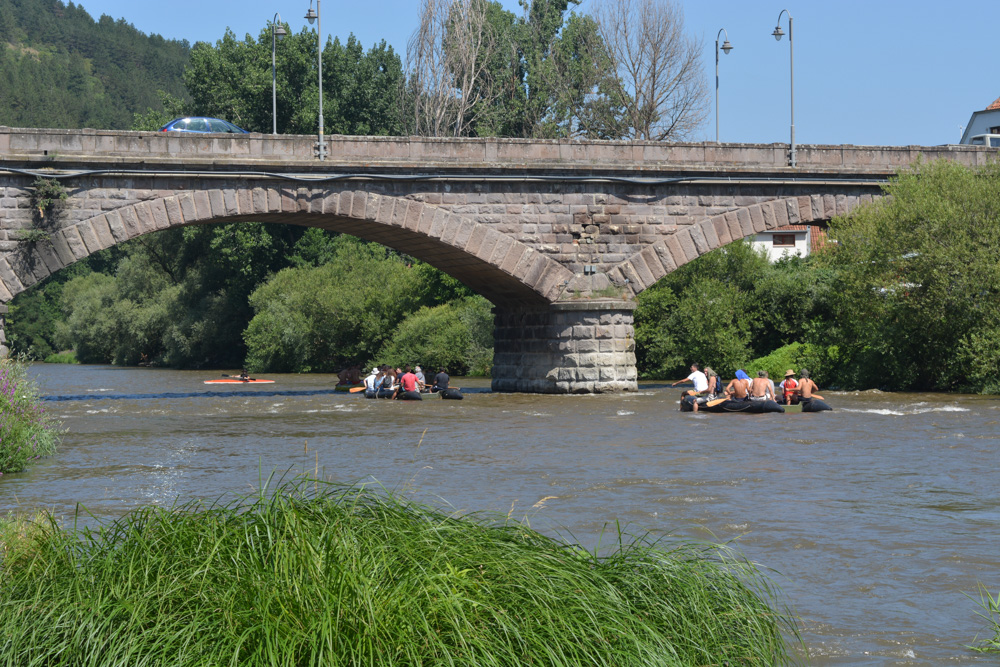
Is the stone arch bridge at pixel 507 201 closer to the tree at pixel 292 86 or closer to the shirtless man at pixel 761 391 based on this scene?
the shirtless man at pixel 761 391

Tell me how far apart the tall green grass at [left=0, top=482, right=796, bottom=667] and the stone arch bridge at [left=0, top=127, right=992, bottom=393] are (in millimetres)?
16733

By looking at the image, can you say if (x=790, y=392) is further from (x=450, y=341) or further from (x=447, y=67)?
(x=447, y=67)

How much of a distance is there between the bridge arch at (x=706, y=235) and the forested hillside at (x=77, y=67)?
78.1 metres

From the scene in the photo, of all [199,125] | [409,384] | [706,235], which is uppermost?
[199,125]

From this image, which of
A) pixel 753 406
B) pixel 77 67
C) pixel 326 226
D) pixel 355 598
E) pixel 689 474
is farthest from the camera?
pixel 77 67

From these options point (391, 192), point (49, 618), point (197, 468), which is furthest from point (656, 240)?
point (49, 618)

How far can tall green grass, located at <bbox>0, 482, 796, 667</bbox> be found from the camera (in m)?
4.31

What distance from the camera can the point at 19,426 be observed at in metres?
13.0

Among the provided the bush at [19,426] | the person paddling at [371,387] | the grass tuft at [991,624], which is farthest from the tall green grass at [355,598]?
the person paddling at [371,387]

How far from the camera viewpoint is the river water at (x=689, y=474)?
720cm

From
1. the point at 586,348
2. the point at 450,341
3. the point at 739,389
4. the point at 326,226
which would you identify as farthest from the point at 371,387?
the point at 450,341

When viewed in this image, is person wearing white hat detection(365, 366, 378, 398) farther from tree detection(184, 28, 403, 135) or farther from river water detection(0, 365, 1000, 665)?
tree detection(184, 28, 403, 135)

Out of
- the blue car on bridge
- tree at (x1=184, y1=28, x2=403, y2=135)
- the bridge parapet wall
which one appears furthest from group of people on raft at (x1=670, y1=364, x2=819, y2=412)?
tree at (x1=184, y1=28, x2=403, y2=135)

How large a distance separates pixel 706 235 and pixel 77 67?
124059mm
